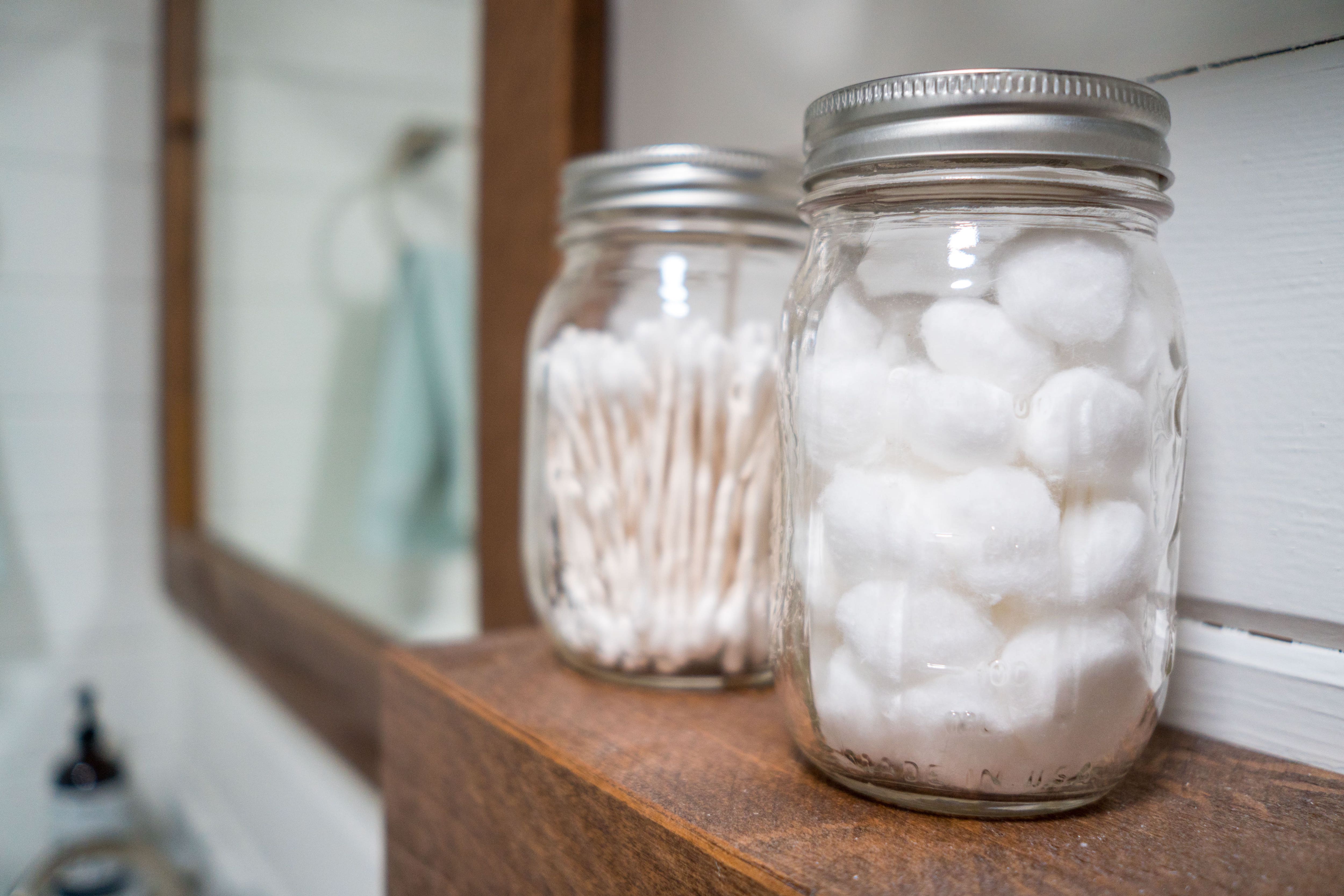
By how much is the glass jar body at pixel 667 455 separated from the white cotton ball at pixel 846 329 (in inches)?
3.0

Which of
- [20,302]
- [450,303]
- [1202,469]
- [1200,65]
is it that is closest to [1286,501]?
[1202,469]

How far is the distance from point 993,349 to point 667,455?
0.46 ft

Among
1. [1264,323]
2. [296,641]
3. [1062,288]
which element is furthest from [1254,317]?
[296,641]

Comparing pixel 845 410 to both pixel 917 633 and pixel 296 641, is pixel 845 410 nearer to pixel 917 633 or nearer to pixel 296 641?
pixel 917 633

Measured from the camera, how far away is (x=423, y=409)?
3.43ft

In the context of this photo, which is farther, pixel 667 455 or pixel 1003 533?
pixel 667 455

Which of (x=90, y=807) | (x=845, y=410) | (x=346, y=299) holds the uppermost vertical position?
(x=346, y=299)

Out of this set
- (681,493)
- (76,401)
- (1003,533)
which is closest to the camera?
(1003,533)

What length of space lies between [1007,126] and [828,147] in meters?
0.05

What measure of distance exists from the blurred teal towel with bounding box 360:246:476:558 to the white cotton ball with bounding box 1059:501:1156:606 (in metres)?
0.88

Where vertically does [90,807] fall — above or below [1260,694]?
below

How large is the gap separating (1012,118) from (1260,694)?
7.6 inches

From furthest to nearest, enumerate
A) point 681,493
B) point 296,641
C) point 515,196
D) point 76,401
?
1. point 76,401
2. point 296,641
3. point 515,196
4. point 681,493

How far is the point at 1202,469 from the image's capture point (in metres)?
0.30
